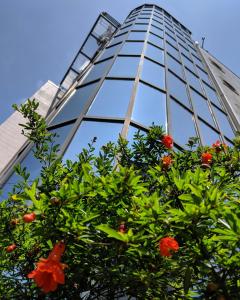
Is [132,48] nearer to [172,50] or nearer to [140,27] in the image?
[172,50]

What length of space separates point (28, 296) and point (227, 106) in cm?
1059

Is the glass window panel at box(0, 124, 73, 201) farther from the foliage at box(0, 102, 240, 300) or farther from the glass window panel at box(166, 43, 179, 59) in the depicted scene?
the glass window panel at box(166, 43, 179, 59)

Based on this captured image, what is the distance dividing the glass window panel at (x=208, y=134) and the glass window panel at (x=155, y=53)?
2.57 metres

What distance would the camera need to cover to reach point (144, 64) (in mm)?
9164

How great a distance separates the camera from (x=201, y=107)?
9.79 m

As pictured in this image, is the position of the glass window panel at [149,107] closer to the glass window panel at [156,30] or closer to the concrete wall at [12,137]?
the concrete wall at [12,137]

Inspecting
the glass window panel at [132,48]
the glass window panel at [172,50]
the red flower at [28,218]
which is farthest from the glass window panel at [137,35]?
the red flower at [28,218]

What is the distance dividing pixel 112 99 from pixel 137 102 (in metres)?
0.57

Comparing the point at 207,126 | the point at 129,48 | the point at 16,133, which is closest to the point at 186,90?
the point at 207,126

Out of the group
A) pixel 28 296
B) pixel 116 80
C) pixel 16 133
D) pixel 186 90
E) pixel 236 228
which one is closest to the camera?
pixel 236 228

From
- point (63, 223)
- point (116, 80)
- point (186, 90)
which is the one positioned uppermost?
point (186, 90)

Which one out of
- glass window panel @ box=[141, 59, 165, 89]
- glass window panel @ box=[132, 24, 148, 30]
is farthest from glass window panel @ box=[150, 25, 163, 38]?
glass window panel @ box=[141, 59, 165, 89]

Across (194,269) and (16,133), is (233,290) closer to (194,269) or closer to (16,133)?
(194,269)

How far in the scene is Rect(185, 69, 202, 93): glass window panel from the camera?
36.0ft
